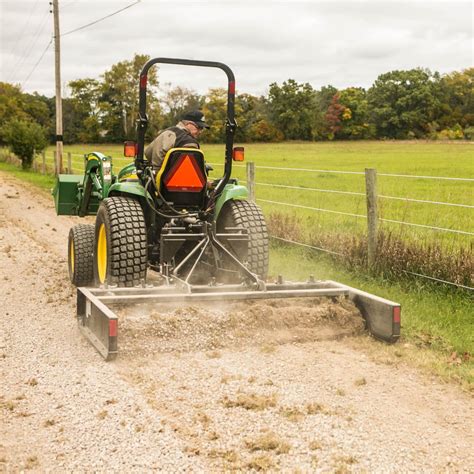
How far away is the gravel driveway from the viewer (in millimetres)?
3930

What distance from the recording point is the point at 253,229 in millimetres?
7086

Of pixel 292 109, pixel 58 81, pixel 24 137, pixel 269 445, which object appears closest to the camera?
pixel 269 445

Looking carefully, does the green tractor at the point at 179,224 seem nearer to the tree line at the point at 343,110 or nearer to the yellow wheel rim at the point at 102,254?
the yellow wheel rim at the point at 102,254

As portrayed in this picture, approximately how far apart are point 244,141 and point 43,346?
60.3m

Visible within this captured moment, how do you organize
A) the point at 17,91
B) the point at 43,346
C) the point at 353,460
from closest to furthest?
1. the point at 353,460
2. the point at 43,346
3. the point at 17,91

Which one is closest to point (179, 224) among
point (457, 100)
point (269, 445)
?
point (269, 445)

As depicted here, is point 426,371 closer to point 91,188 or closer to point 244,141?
point 91,188

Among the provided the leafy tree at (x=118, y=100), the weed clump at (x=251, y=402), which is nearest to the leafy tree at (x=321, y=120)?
the leafy tree at (x=118, y=100)

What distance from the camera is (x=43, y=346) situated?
237 inches

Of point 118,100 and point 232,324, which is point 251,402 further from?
point 118,100

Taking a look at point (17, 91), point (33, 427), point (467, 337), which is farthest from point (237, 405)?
point (17, 91)

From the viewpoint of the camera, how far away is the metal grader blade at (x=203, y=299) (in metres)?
5.59

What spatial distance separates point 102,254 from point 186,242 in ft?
3.06

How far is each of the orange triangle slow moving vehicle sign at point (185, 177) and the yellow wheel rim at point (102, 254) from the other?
0.90 m
